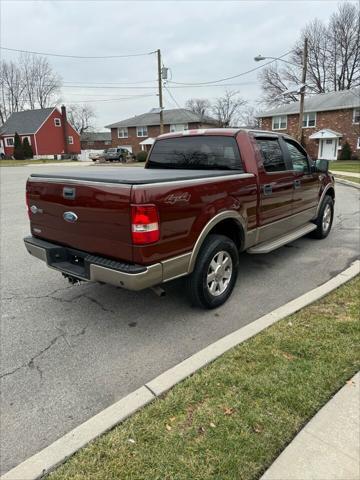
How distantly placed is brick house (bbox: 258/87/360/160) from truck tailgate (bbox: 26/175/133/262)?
3359cm

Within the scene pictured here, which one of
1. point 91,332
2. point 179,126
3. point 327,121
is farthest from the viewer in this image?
point 179,126

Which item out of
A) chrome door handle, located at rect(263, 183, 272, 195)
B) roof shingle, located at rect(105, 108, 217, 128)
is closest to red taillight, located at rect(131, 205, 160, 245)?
chrome door handle, located at rect(263, 183, 272, 195)

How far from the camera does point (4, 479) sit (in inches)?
78.7

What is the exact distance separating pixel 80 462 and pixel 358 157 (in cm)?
3811

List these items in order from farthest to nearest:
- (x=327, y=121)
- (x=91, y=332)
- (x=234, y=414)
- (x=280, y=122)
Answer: (x=280, y=122), (x=327, y=121), (x=91, y=332), (x=234, y=414)

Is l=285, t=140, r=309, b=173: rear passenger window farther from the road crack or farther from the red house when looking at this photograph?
the red house

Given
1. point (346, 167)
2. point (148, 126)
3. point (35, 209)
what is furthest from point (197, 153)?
point (148, 126)

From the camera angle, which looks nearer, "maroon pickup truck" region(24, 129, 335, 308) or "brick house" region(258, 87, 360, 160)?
"maroon pickup truck" region(24, 129, 335, 308)

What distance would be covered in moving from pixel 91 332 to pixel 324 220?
16.2ft

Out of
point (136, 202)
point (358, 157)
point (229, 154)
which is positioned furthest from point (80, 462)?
point (358, 157)

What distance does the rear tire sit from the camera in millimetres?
6564

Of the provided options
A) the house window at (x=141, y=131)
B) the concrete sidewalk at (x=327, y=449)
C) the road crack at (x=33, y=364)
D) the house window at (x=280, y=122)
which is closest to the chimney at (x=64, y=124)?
the house window at (x=141, y=131)

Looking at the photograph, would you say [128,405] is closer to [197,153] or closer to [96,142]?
[197,153]

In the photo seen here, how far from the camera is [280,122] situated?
130 ft
